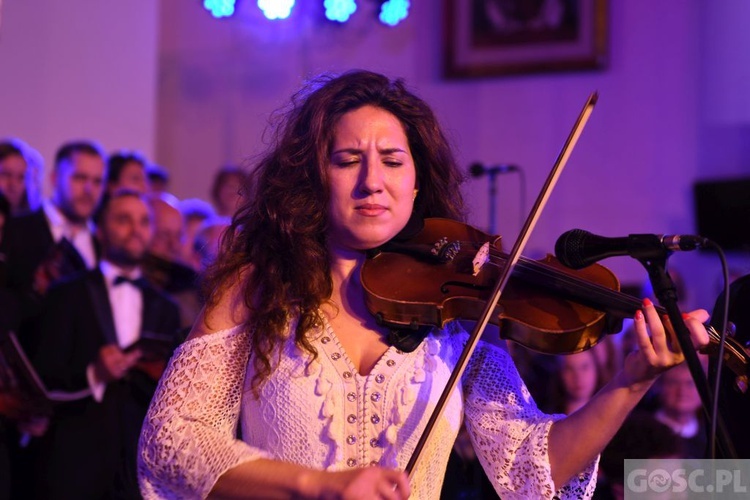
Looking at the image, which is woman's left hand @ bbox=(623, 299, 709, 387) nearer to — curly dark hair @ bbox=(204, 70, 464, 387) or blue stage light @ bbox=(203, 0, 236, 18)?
curly dark hair @ bbox=(204, 70, 464, 387)

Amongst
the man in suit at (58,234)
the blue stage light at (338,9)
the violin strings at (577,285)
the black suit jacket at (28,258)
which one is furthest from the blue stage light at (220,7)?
the violin strings at (577,285)

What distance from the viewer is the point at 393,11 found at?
6227 millimetres

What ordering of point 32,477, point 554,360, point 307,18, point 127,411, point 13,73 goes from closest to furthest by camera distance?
point 127,411 < point 32,477 < point 554,360 < point 13,73 < point 307,18

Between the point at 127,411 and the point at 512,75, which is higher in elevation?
the point at 512,75

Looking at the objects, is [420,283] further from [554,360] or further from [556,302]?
[554,360]

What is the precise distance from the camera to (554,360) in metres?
4.19

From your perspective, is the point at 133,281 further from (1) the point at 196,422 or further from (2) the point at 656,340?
(2) the point at 656,340

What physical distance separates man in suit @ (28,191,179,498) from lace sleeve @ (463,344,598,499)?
174cm

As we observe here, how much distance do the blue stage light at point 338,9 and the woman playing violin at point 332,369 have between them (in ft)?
14.5

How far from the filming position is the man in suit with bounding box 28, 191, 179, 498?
11.8 ft

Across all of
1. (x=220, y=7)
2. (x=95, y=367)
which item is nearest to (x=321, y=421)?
(x=95, y=367)

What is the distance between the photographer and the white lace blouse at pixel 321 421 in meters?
1.77

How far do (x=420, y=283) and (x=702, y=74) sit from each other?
14.6 feet

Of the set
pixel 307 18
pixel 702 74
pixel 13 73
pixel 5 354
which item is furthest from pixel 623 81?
pixel 5 354
